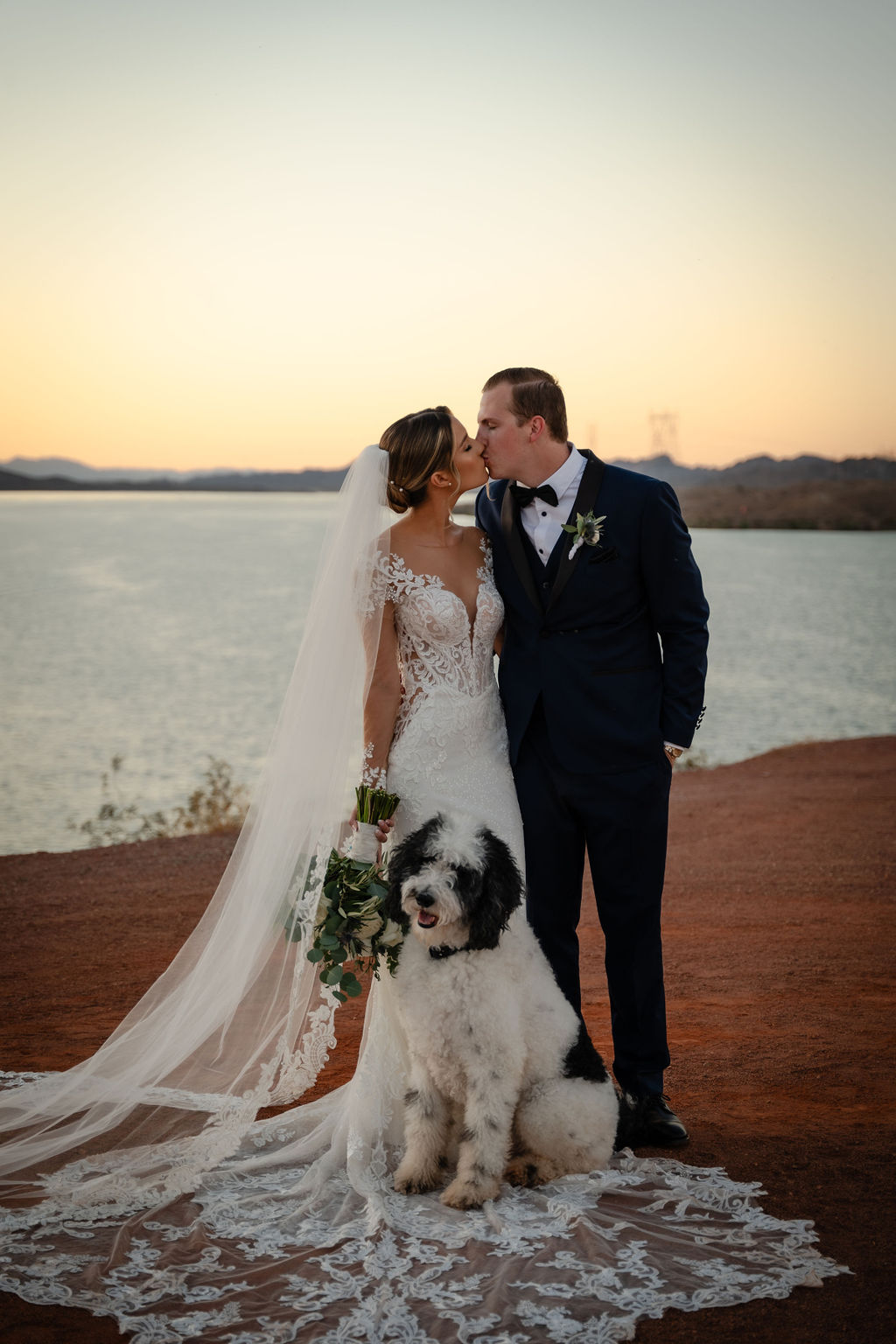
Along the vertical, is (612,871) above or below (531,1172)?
above

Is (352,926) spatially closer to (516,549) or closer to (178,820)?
(516,549)

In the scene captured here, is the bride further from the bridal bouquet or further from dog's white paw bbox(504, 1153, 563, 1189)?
the bridal bouquet

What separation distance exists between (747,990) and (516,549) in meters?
3.25

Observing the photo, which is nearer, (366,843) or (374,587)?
(366,843)

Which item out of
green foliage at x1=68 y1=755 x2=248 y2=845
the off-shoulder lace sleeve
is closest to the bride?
the off-shoulder lace sleeve

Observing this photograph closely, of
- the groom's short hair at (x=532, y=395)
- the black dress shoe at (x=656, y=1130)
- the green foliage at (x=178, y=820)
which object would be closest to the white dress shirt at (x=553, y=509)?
the groom's short hair at (x=532, y=395)

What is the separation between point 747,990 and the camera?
6027 mm

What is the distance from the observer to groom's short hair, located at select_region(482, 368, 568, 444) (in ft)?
13.6

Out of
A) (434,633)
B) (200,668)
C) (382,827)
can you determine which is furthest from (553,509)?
(200,668)

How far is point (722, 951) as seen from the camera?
6.76 metres

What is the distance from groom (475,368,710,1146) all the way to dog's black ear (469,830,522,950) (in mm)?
692

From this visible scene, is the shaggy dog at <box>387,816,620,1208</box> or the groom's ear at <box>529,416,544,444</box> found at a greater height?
the groom's ear at <box>529,416,544,444</box>

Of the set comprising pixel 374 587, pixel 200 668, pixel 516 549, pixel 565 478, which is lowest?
pixel 200 668

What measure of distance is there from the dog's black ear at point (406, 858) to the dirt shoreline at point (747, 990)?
4.44 feet
